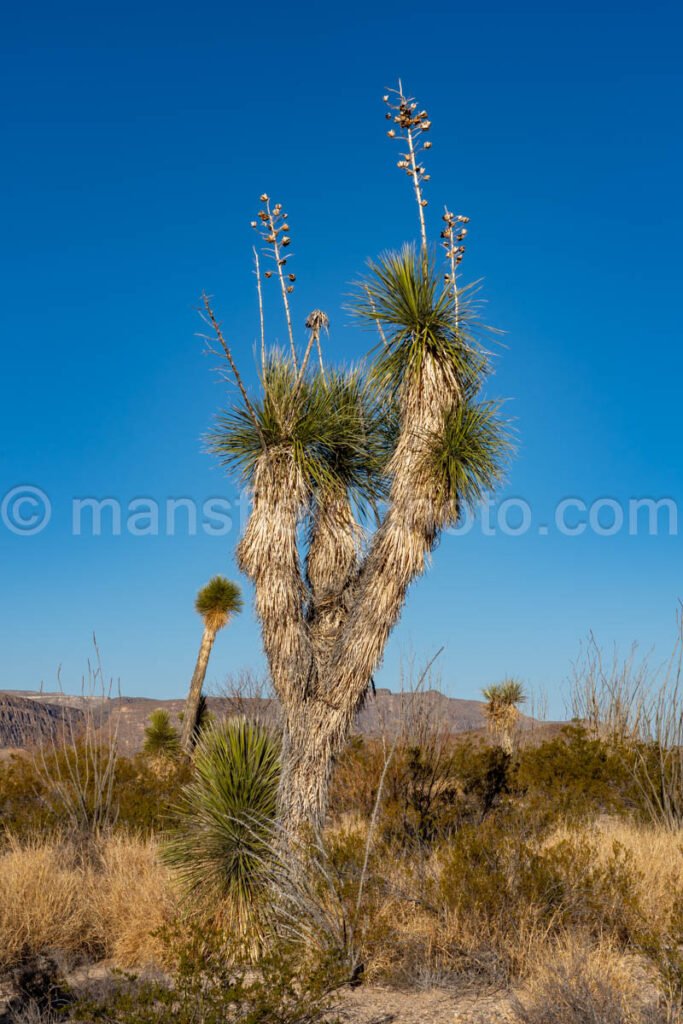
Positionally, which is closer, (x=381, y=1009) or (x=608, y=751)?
(x=381, y=1009)

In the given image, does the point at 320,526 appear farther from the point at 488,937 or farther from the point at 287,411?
the point at 488,937

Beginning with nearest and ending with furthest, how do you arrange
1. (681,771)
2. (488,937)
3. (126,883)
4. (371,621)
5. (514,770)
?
1. (488,937)
2. (371,621)
3. (126,883)
4. (681,771)
5. (514,770)

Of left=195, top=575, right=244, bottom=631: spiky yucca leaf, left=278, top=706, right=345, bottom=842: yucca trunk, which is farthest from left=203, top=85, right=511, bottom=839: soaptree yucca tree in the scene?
left=195, top=575, right=244, bottom=631: spiky yucca leaf

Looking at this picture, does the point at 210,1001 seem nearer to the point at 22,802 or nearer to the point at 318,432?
the point at 318,432

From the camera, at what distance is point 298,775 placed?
28.5ft

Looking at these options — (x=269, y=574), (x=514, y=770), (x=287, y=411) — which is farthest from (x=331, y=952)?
(x=514, y=770)

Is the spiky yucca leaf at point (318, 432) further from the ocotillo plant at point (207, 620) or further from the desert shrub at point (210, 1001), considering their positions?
the ocotillo plant at point (207, 620)

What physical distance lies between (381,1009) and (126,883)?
3.82 metres

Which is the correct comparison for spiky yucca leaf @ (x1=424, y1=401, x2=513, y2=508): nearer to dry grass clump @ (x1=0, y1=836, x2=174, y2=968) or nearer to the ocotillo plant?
dry grass clump @ (x1=0, y1=836, x2=174, y2=968)

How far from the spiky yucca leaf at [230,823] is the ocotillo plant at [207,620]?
35.5 ft

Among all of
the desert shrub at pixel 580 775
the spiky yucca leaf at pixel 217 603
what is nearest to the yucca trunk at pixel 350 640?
the desert shrub at pixel 580 775

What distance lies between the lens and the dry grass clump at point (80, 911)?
8414mm

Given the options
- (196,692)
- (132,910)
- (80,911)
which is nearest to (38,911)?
(80,911)

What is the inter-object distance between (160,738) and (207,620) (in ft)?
11.0
